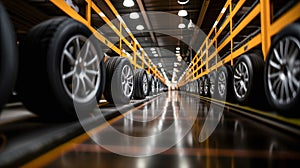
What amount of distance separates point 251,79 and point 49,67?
2.40 metres

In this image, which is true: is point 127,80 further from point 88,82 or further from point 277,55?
point 277,55

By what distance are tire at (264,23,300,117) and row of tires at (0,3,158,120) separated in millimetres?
1790

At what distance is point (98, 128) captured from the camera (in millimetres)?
1967

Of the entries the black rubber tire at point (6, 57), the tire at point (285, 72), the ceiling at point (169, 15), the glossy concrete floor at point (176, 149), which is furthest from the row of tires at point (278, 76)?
the ceiling at point (169, 15)

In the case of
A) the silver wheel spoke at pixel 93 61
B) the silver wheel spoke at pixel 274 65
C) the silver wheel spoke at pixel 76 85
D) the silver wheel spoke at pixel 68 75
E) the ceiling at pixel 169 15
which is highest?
the ceiling at pixel 169 15

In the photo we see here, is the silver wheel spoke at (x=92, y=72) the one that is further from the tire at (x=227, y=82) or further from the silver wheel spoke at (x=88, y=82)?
the tire at (x=227, y=82)

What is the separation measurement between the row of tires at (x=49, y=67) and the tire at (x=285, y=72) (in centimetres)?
179

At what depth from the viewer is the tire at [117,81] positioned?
3301 mm

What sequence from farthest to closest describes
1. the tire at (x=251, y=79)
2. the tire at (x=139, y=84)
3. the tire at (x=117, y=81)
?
the tire at (x=139, y=84), the tire at (x=117, y=81), the tire at (x=251, y=79)

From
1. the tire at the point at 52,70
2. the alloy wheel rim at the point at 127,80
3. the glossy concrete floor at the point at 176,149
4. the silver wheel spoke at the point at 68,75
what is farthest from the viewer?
the alloy wheel rim at the point at 127,80

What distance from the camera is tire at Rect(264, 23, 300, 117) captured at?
181cm

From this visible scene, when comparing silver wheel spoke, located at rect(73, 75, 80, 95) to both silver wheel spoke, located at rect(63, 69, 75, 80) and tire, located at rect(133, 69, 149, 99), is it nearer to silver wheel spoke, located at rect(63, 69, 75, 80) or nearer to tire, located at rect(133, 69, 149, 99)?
silver wheel spoke, located at rect(63, 69, 75, 80)

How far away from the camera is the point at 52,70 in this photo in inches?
60.3

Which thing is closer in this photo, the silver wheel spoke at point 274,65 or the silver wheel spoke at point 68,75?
the silver wheel spoke at point 68,75
